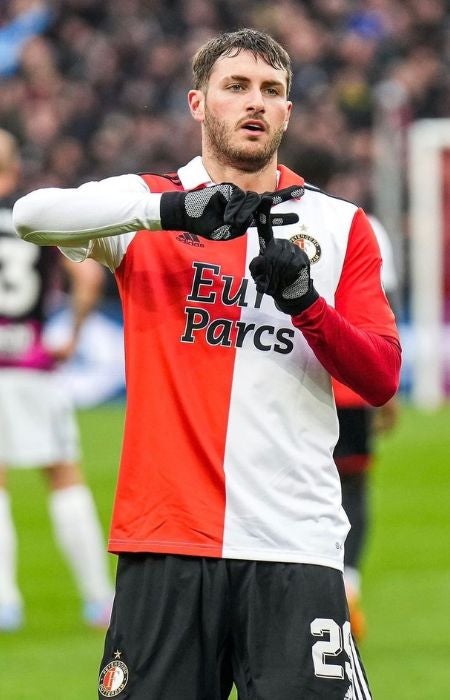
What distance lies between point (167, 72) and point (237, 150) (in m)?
15.8

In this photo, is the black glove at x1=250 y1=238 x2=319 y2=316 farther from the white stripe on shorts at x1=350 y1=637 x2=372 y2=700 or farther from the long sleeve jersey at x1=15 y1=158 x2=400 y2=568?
the white stripe on shorts at x1=350 y1=637 x2=372 y2=700

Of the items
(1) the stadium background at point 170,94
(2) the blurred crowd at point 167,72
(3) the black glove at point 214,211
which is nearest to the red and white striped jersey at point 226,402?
(3) the black glove at point 214,211

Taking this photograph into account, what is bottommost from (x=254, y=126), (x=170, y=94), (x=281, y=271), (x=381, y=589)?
(x=381, y=589)

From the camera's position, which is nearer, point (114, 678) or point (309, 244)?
point (114, 678)

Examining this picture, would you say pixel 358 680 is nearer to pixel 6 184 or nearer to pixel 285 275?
pixel 285 275

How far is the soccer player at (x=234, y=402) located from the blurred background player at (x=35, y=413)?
3616 millimetres

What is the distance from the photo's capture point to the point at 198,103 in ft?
11.9

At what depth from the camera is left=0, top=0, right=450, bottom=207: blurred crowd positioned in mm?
18219

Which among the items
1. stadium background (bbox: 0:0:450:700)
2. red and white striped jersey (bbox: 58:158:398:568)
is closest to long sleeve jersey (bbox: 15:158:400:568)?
red and white striped jersey (bbox: 58:158:398:568)

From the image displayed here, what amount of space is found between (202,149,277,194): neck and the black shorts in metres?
0.87

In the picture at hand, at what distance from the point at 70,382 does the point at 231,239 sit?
13044 millimetres

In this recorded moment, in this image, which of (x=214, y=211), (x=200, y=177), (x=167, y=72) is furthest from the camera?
(x=167, y=72)

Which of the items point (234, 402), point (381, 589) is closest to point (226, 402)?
point (234, 402)

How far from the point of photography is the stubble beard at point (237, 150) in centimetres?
348
